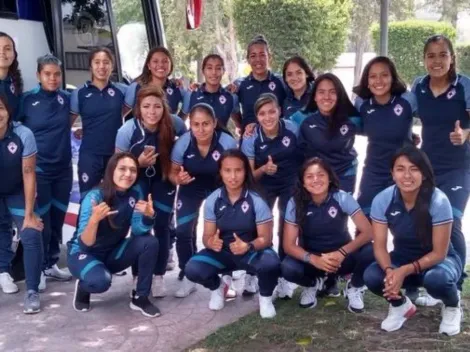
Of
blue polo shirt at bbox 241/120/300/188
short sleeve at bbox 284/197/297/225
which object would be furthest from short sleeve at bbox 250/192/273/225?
blue polo shirt at bbox 241/120/300/188

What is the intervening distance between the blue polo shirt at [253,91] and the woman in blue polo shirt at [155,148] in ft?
3.06

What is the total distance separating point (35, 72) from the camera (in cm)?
489

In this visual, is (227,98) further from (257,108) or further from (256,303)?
(256,303)

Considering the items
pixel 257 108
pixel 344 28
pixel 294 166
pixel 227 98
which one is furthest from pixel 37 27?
pixel 344 28

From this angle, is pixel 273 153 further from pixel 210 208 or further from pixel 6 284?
pixel 6 284

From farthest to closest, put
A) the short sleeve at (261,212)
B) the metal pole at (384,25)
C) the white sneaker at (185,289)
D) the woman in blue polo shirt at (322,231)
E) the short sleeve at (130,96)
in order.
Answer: the metal pole at (384,25), the short sleeve at (130,96), the white sneaker at (185,289), the short sleeve at (261,212), the woman in blue polo shirt at (322,231)

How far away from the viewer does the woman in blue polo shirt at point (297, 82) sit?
4.74m

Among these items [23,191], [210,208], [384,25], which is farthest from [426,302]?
[23,191]

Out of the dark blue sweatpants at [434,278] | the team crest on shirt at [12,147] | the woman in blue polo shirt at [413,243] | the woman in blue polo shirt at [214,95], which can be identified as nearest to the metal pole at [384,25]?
the woman in blue polo shirt at [214,95]

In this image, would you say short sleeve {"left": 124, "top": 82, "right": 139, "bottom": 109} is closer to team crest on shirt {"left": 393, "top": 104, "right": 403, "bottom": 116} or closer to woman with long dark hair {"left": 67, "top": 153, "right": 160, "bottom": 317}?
woman with long dark hair {"left": 67, "top": 153, "right": 160, "bottom": 317}

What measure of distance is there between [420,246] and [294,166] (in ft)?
3.69

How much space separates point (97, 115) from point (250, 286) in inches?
64.5

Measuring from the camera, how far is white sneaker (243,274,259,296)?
4.47 metres

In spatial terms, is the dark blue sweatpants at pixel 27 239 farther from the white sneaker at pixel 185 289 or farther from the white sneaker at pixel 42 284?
the white sneaker at pixel 185 289
